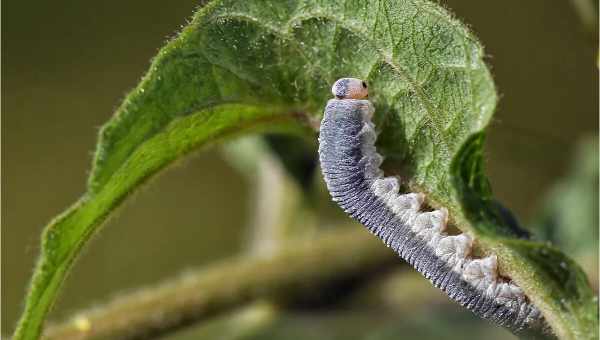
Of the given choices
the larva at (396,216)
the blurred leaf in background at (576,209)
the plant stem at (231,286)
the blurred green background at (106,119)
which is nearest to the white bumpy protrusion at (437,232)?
Answer: the larva at (396,216)

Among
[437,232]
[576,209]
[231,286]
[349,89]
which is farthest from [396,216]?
[576,209]

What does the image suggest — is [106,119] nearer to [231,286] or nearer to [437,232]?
[231,286]

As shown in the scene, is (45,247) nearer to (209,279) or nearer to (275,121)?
(275,121)

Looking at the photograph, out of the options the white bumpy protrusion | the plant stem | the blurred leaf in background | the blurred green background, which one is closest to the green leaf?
the white bumpy protrusion

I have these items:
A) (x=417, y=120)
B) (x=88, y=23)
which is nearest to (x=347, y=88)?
(x=417, y=120)

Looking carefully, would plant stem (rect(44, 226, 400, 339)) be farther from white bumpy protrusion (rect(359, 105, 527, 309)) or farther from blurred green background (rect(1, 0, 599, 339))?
blurred green background (rect(1, 0, 599, 339))

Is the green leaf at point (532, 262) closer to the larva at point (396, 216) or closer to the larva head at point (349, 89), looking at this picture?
the larva at point (396, 216)

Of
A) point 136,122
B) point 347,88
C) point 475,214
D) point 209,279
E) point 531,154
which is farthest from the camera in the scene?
point 531,154
